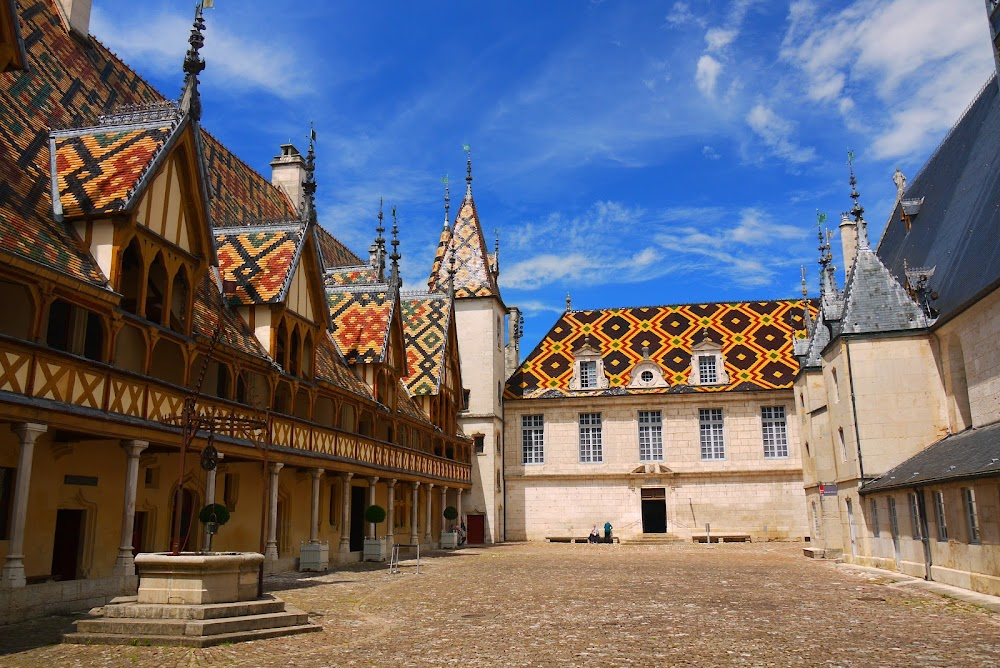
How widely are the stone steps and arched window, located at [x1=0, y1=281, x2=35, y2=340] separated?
525cm

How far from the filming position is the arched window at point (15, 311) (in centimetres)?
1238

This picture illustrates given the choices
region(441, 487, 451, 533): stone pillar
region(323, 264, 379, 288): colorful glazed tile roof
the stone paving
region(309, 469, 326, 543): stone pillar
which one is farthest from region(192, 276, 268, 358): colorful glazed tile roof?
→ region(441, 487, 451, 533): stone pillar

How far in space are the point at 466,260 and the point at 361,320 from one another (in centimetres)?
1544

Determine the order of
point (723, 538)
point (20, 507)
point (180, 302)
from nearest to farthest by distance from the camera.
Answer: point (20, 507) < point (180, 302) < point (723, 538)

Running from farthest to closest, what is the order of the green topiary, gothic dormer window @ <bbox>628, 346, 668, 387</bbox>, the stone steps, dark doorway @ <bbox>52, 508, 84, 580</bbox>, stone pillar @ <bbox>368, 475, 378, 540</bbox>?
gothic dormer window @ <bbox>628, 346, 668, 387</bbox>, stone pillar @ <bbox>368, 475, 378, 540</bbox>, the green topiary, dark doorway @ <bbox>52, 508, 84, 580</bbox>, the stone steps

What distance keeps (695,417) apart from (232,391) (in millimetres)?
26870

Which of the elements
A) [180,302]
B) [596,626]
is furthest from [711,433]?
[596,626]

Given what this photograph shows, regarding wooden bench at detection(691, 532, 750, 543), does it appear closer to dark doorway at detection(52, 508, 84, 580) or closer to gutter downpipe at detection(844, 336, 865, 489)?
gutter downpipe at detection(844, 336, 865, 489)

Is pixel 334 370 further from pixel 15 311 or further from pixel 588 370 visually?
pixel 588 370

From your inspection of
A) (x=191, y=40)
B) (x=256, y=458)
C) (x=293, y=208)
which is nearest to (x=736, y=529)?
(x=293, y=208)

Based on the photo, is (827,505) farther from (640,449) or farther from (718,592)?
(640,449)

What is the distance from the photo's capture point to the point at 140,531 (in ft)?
49.6

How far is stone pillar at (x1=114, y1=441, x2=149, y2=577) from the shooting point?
12.5 m

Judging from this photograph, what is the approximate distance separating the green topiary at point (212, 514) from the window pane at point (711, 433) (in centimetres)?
2719
